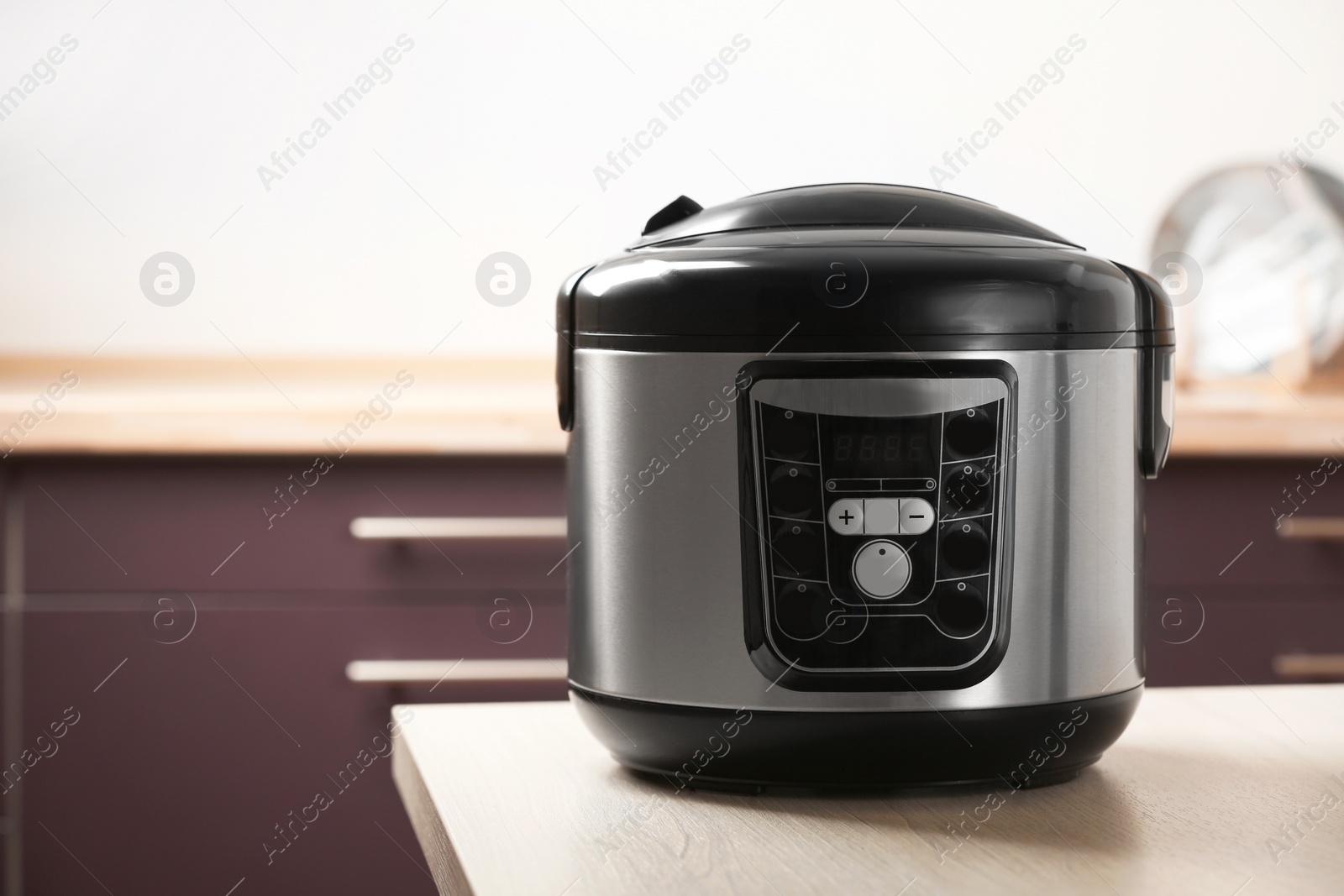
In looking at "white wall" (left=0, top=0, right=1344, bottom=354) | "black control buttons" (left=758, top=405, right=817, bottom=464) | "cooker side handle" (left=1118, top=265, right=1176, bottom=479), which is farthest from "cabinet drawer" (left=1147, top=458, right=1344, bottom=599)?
"black control buttons" (left=758, top=405, right=817, bottom=464)

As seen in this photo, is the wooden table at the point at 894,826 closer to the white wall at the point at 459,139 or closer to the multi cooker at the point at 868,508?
the multi cooker at the point at 868,508

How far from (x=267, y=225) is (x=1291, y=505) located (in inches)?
57.9

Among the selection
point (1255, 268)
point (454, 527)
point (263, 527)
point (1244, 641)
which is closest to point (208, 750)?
point (263, 527)

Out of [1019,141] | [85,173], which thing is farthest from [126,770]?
[1019,141]

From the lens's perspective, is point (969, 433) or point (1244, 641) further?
point (1244, 641)

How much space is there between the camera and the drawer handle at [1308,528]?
4.96 feet

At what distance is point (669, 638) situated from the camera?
1.65 feet

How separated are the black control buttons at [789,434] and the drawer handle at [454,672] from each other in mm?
894

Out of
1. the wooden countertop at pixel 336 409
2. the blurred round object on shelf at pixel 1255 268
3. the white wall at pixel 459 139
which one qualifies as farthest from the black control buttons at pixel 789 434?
the blurred round object on shelf at pixel 1255 268

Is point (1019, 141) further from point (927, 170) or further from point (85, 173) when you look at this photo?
point (85, 173)

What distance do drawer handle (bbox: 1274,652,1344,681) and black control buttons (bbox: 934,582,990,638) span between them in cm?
120

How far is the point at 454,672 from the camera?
137 cm

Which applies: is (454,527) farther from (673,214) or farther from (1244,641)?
(1244,641)

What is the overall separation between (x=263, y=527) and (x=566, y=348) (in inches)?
35.3
